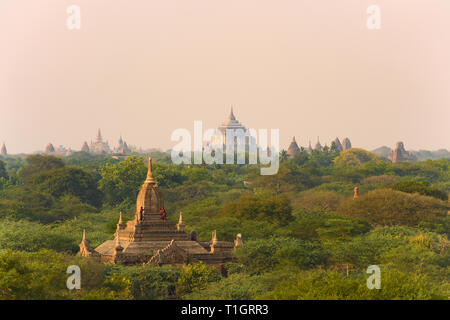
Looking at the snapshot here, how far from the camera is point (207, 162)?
189 meters

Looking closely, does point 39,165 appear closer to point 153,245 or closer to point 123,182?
point 123,182

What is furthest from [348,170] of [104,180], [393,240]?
[393,240]

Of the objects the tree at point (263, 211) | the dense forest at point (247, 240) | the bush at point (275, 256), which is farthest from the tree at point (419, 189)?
the bush at point (275, 256)

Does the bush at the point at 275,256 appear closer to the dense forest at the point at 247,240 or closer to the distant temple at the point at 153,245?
the dense forest at the point at 247,240

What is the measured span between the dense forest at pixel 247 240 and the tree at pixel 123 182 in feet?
0.52

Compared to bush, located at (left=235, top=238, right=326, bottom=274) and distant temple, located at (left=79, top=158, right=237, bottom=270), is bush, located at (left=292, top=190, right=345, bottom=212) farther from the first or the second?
distant temple, located at (left=79, top=158, right=237, bottom=270)

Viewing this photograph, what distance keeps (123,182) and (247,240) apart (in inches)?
2487

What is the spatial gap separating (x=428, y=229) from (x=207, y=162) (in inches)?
4089

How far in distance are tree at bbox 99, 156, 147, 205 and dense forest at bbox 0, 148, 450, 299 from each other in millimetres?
158

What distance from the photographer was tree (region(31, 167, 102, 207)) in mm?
132000

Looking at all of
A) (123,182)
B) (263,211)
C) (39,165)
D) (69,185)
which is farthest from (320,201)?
(39,165)

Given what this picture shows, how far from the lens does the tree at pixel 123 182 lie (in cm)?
13488

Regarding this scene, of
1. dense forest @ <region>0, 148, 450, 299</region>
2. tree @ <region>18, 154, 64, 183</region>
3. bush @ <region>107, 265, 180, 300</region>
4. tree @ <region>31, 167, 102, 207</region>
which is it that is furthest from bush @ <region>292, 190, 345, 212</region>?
tree @ <region>18, 154, 64, 183</region>

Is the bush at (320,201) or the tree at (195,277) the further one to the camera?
the bush at (320,201)
